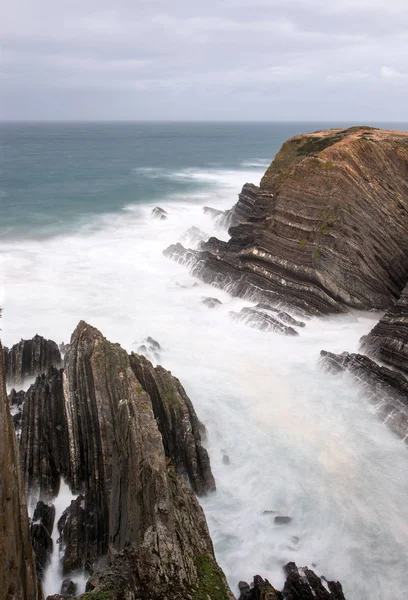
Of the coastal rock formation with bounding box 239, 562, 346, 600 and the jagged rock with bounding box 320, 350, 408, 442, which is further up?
the jagged rock with bounding box 320, 350, 408, 442

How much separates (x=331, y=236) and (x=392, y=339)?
27.5 feet

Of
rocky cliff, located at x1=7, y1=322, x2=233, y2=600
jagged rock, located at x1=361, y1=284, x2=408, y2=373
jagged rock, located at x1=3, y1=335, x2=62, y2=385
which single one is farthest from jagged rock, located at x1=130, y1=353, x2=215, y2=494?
jagged rock, located at x1=361, y1=284, x2=408, y2=373

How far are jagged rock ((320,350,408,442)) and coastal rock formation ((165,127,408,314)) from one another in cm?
539

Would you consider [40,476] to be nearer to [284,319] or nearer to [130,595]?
[130,595]

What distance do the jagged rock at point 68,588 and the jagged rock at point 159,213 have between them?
39.5m

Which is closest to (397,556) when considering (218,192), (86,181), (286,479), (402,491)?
(402,491)

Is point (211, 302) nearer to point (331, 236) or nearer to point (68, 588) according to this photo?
point (331, 236)

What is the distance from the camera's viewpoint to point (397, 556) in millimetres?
13742

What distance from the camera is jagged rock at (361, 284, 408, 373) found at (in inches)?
838

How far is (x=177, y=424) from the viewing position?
1667 centimetres

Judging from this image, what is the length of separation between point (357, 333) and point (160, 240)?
22169mm

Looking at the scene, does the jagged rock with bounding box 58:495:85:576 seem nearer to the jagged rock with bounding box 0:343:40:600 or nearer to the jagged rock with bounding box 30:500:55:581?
the jagged rock with bounding box 30:500:55:581

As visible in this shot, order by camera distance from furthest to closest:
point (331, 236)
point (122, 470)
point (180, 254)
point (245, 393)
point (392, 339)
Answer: point (180, 254), point (331, 236), point (392, 339), point (245, 393), point (122, 470)

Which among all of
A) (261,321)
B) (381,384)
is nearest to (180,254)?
(261,321)
